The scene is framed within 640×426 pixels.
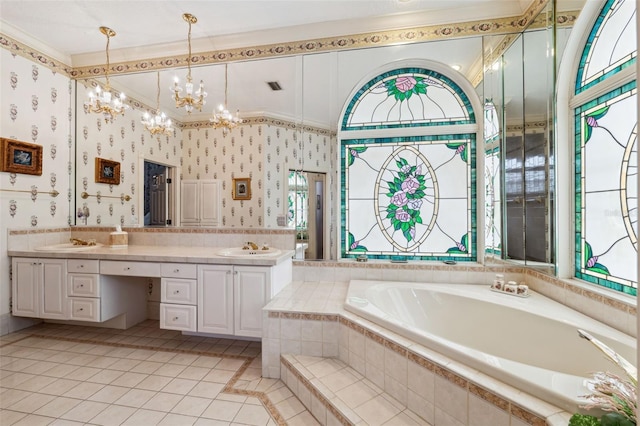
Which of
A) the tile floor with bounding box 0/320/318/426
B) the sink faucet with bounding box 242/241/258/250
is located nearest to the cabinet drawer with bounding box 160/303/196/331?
the tile floor with bounding box 0/320/318/426

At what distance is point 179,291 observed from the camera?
222 centimetres

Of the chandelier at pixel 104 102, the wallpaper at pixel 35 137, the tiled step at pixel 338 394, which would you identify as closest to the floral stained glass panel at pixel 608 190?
the tiled step at pixel 338 394

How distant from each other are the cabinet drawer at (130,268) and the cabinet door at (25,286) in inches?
28.5

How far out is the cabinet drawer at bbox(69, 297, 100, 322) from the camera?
7.80ft

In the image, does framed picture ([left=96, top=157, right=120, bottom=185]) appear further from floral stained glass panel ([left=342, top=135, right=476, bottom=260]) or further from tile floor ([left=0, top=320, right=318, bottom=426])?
floral stained glass panel ([left=342, top=135, right=476, bottom=260])

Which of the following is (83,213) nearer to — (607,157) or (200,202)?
(200,202)

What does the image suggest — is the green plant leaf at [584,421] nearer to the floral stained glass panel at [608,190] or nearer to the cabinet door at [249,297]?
the floral stained glass panel at [608,190]

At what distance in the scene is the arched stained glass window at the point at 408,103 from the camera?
2.59 meters

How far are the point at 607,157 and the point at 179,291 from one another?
313 centimetres

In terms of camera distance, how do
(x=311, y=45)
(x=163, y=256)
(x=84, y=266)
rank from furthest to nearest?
(x=311, y=45)
(x=84, y=266)
(x=163, y=256)

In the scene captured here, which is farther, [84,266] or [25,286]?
[25,286]

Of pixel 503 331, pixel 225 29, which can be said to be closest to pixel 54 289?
pixel 225 29

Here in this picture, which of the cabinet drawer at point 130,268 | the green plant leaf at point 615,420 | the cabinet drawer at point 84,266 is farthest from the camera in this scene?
the cabinet drawer at point 84,266

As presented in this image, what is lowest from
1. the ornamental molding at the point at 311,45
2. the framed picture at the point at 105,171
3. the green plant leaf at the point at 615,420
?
the green plant leaf at the point at 615,420
